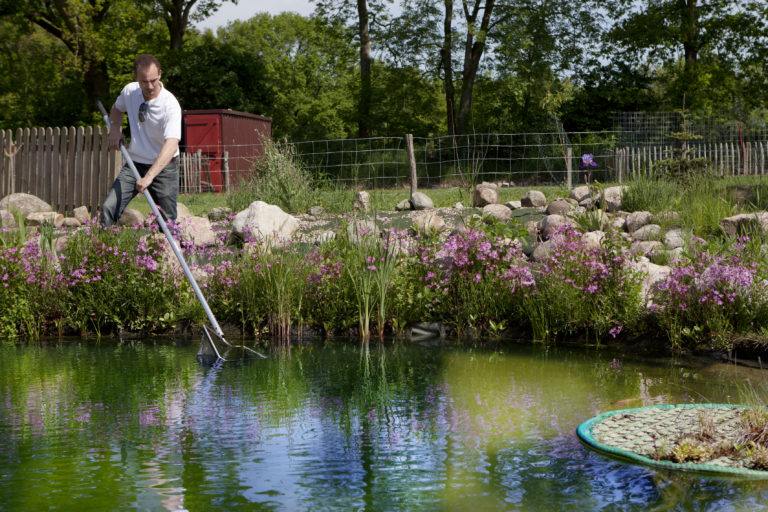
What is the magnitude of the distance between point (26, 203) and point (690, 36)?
2254cm

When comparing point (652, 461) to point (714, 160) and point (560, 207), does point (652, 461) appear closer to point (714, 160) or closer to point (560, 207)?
point (560, 207)

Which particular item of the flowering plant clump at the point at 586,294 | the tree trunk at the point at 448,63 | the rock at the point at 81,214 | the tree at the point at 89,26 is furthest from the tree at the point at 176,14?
the flowering plant clump at the point at 586,294

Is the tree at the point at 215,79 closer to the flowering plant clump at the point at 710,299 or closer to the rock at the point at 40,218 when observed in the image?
the rock at the point at 40,218

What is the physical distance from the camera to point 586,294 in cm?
663

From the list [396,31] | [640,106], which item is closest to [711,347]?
[640,106]

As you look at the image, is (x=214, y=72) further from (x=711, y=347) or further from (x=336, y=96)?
(x=711, y=347)

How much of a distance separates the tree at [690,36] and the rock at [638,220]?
1883 cm

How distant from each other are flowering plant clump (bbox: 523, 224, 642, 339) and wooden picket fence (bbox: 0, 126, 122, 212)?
26.1 feet

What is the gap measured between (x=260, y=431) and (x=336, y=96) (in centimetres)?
4072

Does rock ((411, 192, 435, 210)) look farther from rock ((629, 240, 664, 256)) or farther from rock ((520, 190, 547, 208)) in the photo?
rock ((629, 240, 664, 256))

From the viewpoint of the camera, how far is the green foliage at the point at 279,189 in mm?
11930

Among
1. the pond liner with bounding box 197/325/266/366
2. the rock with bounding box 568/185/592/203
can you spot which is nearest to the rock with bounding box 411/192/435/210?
the rock with bounding box 568/185/592/203

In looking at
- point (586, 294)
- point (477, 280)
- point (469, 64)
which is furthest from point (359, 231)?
point (469, 64)

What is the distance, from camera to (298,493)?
3346mm
